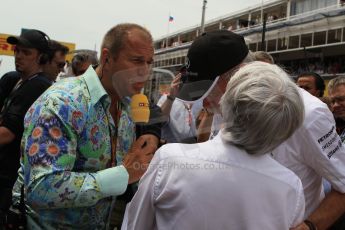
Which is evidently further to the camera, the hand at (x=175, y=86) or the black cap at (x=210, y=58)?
the hand at (x=175, y=86)

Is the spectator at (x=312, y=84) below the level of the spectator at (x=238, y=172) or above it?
above

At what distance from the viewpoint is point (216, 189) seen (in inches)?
52.8

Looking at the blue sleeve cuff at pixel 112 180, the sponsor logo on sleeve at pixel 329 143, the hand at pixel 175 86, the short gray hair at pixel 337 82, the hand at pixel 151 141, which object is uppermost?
the short gray hair at pixel 337 82

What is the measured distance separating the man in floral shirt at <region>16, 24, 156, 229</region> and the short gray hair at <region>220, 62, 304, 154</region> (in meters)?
0.54

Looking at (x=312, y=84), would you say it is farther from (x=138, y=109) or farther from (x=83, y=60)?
(x=138, y=109)

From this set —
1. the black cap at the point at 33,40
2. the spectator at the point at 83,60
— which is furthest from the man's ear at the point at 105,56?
the spectator at the point at 83,60

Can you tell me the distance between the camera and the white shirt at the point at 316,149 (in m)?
1.80

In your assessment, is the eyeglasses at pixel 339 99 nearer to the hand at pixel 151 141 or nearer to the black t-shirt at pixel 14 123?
the hand at pixel 151 141

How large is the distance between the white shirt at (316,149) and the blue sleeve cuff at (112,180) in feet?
2.55

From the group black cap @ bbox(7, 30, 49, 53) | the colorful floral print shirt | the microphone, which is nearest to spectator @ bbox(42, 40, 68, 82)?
black cap @ bbox(7, 30, 49, 53)

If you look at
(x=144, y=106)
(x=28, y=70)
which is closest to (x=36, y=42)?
(x=28, y=70)

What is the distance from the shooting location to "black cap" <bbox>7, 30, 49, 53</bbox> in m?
3.18

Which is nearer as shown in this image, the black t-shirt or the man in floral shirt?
the man in floral shirt

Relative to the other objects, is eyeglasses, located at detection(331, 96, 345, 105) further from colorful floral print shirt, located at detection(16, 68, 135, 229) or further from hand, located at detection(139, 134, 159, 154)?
colorful floral print shirt, located at detection(16, 68, 135, 229)
